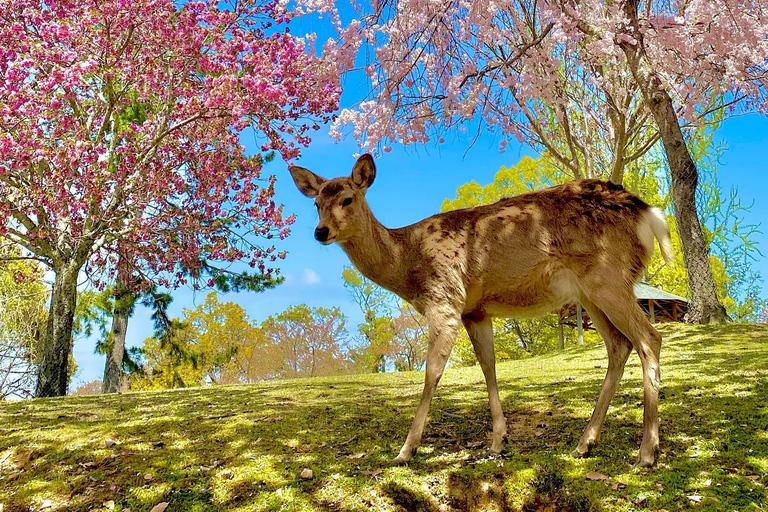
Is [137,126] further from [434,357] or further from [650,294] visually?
[650,294]

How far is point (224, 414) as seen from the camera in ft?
20.4

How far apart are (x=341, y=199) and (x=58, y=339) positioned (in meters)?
9.70

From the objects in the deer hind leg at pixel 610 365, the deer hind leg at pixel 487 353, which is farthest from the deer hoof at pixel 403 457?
the deer hind leg at pixel 610 365

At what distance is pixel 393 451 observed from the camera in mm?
4449

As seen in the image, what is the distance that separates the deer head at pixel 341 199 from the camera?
4.06 m

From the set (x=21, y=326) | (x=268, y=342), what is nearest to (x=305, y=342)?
(x=268, y=342)

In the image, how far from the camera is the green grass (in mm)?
3621

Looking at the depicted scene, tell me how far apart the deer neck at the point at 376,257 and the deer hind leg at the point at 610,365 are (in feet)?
4.74

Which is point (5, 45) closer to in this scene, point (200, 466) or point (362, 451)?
point (200, 466)

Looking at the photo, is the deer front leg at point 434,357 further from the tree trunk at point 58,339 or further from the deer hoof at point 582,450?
the tree trunk at point 58,339

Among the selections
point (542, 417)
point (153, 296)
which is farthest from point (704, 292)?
point (153, 296)

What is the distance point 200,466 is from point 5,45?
1029cm

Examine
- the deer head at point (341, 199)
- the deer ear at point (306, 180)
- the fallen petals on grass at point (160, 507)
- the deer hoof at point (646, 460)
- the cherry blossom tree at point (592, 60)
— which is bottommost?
the deer hoof at point (646, 460)

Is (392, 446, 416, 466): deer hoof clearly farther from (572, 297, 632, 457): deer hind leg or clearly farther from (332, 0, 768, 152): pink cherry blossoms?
(332, 0, 768, 152): pink cherry blossoms
